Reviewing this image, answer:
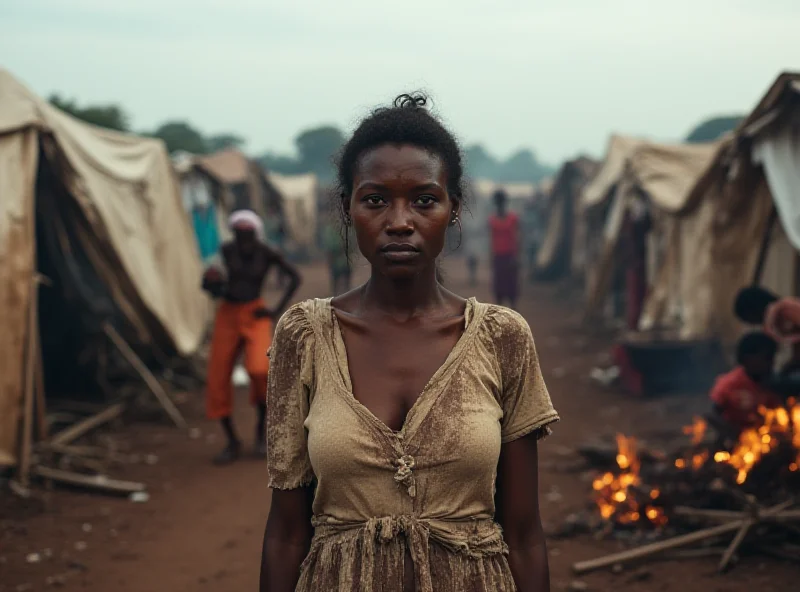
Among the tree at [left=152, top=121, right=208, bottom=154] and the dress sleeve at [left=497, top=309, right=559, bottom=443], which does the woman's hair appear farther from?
the tree at [left=152, top=121, right=208, bottom=154]

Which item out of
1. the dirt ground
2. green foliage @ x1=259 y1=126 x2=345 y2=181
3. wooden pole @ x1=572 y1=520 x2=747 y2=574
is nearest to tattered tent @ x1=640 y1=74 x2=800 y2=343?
the dirt ground

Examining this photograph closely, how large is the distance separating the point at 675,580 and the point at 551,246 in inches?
624

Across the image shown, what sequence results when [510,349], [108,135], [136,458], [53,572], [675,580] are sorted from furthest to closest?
[108,135] → [136,458] → [53,572] → [675,580] → [510,349]

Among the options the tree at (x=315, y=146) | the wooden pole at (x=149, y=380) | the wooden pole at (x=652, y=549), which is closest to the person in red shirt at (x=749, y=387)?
the wooden pole at (x=652, y=549)

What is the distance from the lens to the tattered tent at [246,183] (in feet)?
56.2

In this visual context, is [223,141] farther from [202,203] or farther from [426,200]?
[426,200]

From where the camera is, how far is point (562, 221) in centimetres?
1891

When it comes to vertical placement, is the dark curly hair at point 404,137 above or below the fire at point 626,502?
above

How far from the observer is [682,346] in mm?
7859

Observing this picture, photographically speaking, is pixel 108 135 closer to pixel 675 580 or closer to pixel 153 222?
pixel 153 222

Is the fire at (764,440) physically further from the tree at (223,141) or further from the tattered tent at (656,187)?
the tree at (223,141)

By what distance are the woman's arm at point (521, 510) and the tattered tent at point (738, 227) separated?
4.29 m

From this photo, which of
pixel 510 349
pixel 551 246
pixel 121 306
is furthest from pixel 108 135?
pixel 551 246

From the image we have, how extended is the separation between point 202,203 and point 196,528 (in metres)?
8.28
